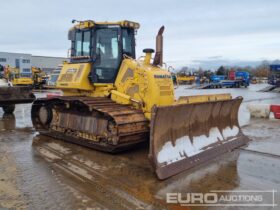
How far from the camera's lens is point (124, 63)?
791 cm

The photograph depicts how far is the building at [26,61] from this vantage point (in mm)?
77287

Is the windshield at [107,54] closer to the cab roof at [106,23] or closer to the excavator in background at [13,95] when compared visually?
the cab roof at [106,23]

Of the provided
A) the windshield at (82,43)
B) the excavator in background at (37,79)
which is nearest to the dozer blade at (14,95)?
the windshield at (82,43)

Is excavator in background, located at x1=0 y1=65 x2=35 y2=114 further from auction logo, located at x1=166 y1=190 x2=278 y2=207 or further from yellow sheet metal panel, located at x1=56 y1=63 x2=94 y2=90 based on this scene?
auction logo, located at x1=166 y1=190 x2=278 y2=207

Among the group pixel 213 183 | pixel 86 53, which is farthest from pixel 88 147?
pixel 213 183

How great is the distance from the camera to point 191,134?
6.58 m

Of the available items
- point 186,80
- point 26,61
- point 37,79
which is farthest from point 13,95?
point 26,61

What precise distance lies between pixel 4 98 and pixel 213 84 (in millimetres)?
29188

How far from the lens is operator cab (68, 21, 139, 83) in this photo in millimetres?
8117

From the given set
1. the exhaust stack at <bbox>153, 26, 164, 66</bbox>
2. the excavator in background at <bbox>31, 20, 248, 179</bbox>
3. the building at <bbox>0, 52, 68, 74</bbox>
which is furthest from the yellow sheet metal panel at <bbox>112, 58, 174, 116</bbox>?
the building at <bbox>0, 52, 68, 74</bbox>

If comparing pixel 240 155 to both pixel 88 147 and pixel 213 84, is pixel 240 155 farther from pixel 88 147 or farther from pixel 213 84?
pixel 213 84

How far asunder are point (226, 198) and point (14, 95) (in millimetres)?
10207

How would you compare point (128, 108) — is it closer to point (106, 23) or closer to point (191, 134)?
point (191, 134)

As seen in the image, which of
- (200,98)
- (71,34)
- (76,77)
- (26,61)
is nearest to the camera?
(200,98)
